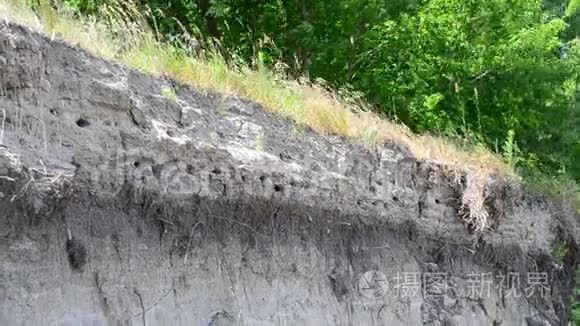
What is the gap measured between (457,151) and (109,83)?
423 centimetres

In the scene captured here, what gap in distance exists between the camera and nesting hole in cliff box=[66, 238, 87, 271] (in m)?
4.46

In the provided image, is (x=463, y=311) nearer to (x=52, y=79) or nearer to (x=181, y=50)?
(x=181, y=50)

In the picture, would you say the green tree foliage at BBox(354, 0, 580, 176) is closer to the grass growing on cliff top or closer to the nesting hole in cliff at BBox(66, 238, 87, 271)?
the grass growing on cliff top

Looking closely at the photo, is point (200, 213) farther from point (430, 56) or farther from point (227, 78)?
point (430, 56)

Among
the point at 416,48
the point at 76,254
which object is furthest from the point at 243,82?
the point at 416,48

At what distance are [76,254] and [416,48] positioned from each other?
7.35m

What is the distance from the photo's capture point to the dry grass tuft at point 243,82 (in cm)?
509

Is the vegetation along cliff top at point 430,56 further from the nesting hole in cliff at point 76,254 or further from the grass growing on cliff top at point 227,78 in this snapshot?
the nesting hole in cliff at point 76,254

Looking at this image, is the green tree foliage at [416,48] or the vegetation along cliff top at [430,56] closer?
the vegetation along cliff top at [430,56]

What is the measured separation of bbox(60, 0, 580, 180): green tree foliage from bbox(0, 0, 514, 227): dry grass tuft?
7.54 feet

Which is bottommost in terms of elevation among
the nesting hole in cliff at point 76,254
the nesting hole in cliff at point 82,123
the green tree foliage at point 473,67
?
the nesting hole in cliff at point 76,254

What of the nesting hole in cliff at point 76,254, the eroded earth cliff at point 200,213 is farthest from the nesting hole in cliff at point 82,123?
the nesting hole in cliff at point 76,254

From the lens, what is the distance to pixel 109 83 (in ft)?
16.3

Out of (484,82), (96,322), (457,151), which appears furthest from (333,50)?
Result: (96,322)
